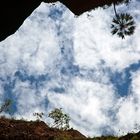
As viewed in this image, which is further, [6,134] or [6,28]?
[6,134]

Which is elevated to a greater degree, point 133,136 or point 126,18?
point 126,18

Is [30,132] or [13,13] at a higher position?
[13,13]

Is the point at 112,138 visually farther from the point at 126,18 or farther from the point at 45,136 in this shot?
the point at 126,18

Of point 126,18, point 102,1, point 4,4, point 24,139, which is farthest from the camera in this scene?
point 24,139

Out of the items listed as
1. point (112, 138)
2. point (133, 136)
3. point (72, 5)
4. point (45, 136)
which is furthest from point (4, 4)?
point (45, 136)

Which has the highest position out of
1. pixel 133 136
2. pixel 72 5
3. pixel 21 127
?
pixel 72 5

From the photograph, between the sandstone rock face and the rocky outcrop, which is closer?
the sandstone rock face

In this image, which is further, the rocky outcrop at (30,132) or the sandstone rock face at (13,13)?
the rocky outcrop at (30,132)

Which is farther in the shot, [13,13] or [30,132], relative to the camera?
[30,132]

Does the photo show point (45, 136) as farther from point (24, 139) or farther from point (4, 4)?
point (4, 4)

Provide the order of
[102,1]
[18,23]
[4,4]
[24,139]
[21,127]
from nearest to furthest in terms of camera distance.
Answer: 1. [4,4]
2. [18,23]
3. [102,1]
4. [24,139]
5. [21,127]
